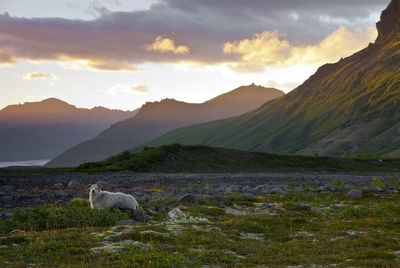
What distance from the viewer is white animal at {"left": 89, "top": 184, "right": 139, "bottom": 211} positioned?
1169 inches

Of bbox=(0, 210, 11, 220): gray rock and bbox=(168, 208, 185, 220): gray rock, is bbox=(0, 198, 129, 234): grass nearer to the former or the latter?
bbox=(0, 210, 11, 220): gray rock

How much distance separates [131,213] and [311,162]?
85.1 metres

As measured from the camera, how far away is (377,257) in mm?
18281

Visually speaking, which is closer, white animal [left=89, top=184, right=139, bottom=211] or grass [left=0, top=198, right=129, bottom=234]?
grass [left=0, top=198, right=129, bottom=234]

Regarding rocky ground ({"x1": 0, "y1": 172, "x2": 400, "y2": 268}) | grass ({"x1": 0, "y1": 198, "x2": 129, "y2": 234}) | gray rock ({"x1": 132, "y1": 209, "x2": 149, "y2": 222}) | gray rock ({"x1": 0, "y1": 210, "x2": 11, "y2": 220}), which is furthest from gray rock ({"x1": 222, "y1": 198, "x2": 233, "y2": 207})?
gray rock ({"x1": 0, "y1": 210, "x2": 11, "y2": 220})

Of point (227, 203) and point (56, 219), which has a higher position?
point (56, 219)

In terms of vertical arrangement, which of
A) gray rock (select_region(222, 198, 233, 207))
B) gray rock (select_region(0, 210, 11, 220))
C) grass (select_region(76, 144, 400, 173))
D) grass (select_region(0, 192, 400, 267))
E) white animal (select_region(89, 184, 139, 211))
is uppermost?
grass (select_region(76, 144, 400, 173))

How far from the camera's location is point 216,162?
313 ft

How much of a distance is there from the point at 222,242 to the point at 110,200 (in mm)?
11116

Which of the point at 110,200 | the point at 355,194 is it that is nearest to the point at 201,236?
the point at 110,200

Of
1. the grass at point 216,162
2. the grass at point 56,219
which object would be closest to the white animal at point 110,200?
the grass at point 56,219

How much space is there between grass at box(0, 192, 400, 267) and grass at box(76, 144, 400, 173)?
5616cm

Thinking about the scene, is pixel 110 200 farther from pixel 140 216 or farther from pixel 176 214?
pixel 176 214

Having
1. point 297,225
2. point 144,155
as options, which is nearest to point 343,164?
point 144,155
